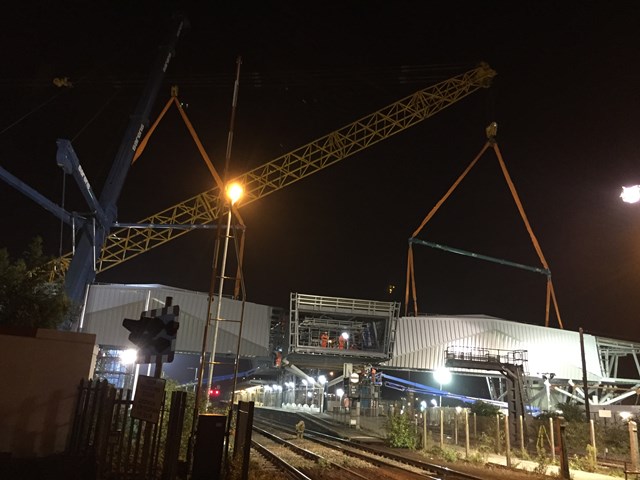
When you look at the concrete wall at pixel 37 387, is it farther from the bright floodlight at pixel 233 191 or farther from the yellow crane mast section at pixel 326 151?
the yellow crane mast section at pixel 326 151

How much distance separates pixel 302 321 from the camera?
4716 cm

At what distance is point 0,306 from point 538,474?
18.4 meters

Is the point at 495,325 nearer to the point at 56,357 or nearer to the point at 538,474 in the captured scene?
the point at 538,474

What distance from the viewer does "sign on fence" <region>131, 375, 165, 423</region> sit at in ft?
27.5

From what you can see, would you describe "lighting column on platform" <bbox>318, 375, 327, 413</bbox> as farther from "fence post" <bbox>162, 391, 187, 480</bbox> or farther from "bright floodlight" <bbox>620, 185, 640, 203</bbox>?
"fence post" <bbox>162, 391, 187, 480</bbox>

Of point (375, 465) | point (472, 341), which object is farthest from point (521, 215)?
point (375, 465)

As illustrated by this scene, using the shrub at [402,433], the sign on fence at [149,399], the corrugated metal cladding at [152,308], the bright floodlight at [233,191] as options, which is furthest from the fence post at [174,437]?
the corrugated metal cladding at [152,308]

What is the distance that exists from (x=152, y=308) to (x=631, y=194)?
3850 centimetres

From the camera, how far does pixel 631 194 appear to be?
16.3 meters

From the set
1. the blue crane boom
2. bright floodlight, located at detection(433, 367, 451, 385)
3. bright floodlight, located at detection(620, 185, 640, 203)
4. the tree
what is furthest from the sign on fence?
bright floodlight, located at detection(433, 367, 451, 385)

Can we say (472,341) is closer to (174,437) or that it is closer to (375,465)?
(375,465)

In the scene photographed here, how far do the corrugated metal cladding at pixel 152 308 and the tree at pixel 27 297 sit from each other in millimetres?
26322

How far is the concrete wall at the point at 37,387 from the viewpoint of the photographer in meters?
10.1

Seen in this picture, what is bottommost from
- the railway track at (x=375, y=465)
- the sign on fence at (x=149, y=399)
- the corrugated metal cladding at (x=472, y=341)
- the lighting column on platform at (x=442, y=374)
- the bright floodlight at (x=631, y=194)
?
the railway track at (x=375, y=465)
